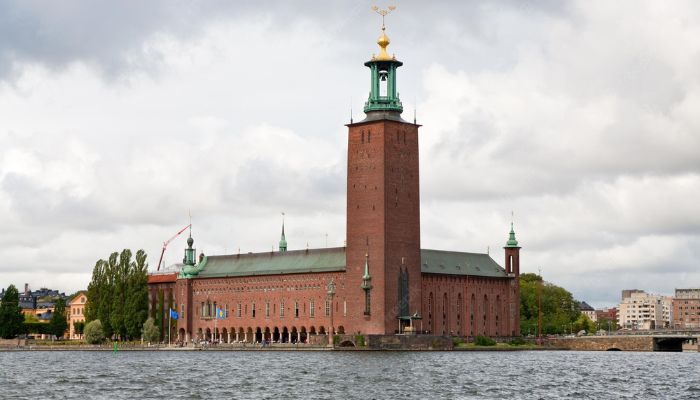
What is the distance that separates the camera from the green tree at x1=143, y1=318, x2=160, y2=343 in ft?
445

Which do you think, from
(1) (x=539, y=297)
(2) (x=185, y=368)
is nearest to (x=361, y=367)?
(2) (x=185, y=368)

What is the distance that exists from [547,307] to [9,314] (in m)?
66.0

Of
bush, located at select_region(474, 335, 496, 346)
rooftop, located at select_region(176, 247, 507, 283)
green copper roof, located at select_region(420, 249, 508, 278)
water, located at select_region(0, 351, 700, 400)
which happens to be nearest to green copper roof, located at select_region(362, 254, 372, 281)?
rooftop, located at select_region(176, 247, 507, 283)

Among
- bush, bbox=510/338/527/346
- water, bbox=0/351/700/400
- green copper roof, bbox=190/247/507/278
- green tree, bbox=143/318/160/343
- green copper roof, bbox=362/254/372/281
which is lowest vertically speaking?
water, bbox=0/351/700/400

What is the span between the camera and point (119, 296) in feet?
444

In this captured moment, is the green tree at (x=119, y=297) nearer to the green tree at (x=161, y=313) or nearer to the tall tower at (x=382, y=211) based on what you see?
the green tree at (x=161, y=313)

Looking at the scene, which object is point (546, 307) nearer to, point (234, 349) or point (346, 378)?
point (234, 349)

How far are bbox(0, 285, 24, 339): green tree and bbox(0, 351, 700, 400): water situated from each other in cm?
3520

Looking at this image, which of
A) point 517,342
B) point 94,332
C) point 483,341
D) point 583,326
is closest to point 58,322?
point 94,332

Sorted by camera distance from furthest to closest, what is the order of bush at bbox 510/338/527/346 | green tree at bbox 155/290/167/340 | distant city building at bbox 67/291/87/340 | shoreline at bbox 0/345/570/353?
distant city building at bbox 67/291/87/340, green tree at bbox 155/290/167/340, bush at bbox 510/338/527/346, shoreline at bbox 0/345/570/353

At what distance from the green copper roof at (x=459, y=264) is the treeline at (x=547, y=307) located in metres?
13.4

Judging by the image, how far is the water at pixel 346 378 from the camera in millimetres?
63031

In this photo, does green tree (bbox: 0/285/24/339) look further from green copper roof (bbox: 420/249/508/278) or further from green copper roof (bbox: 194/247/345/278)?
green copper roof (bbox: 420/249/508/278)

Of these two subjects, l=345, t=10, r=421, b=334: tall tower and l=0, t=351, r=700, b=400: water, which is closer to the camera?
l=0, t=351, r=700, b=400: water
